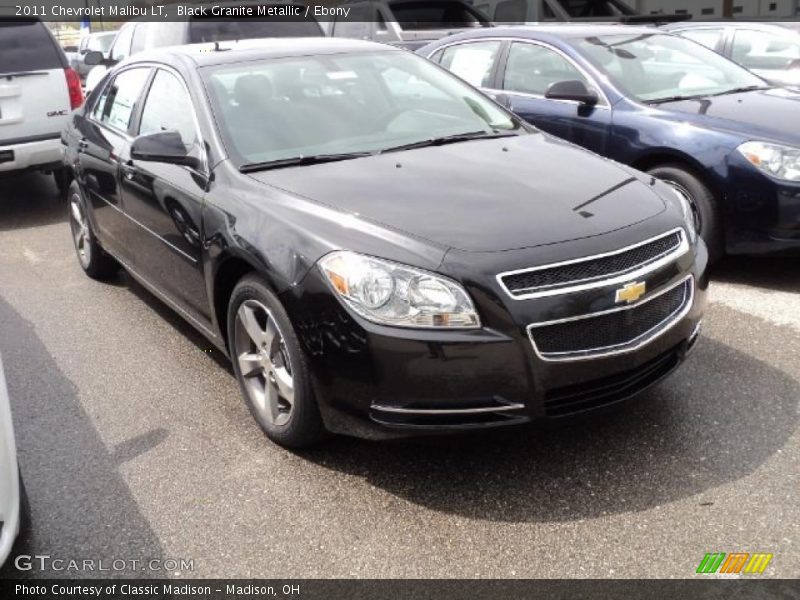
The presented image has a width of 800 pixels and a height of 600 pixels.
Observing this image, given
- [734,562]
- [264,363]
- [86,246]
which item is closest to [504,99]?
[86,246]

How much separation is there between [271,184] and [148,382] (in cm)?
135

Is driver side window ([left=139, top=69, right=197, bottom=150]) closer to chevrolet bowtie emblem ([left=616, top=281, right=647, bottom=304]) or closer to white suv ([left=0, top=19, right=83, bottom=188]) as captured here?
chevrolet bowtie emblem ([left=616, top=281, right=647, bottom=304])

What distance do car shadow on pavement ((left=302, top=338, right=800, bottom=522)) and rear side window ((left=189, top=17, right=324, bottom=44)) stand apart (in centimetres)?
663

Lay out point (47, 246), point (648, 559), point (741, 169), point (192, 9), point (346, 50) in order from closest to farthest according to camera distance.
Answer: point (648, 559)
point (346, 50)
point (741, 169)
point (47, 246)
point (192, 9)

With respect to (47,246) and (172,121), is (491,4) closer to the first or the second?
(47,246)

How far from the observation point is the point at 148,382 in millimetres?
4191

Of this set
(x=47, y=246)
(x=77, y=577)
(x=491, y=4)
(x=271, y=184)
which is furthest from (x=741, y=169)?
(x=491, y=4)

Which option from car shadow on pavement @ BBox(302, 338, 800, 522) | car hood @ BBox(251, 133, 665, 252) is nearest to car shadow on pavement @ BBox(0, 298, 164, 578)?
car shadow on pavement @ BBox(302, 338, 800, 522)

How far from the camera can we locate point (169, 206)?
4.07 m

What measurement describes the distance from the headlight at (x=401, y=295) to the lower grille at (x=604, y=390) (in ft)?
1.36

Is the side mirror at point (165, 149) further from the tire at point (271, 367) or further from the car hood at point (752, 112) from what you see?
the car hood at point (752, 112)

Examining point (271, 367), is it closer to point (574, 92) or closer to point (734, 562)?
point (734, 562)

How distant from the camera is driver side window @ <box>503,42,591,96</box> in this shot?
6086 millimetres

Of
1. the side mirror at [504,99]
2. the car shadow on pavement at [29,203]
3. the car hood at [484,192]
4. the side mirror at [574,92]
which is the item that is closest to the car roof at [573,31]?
the side mirror at [504,99]
